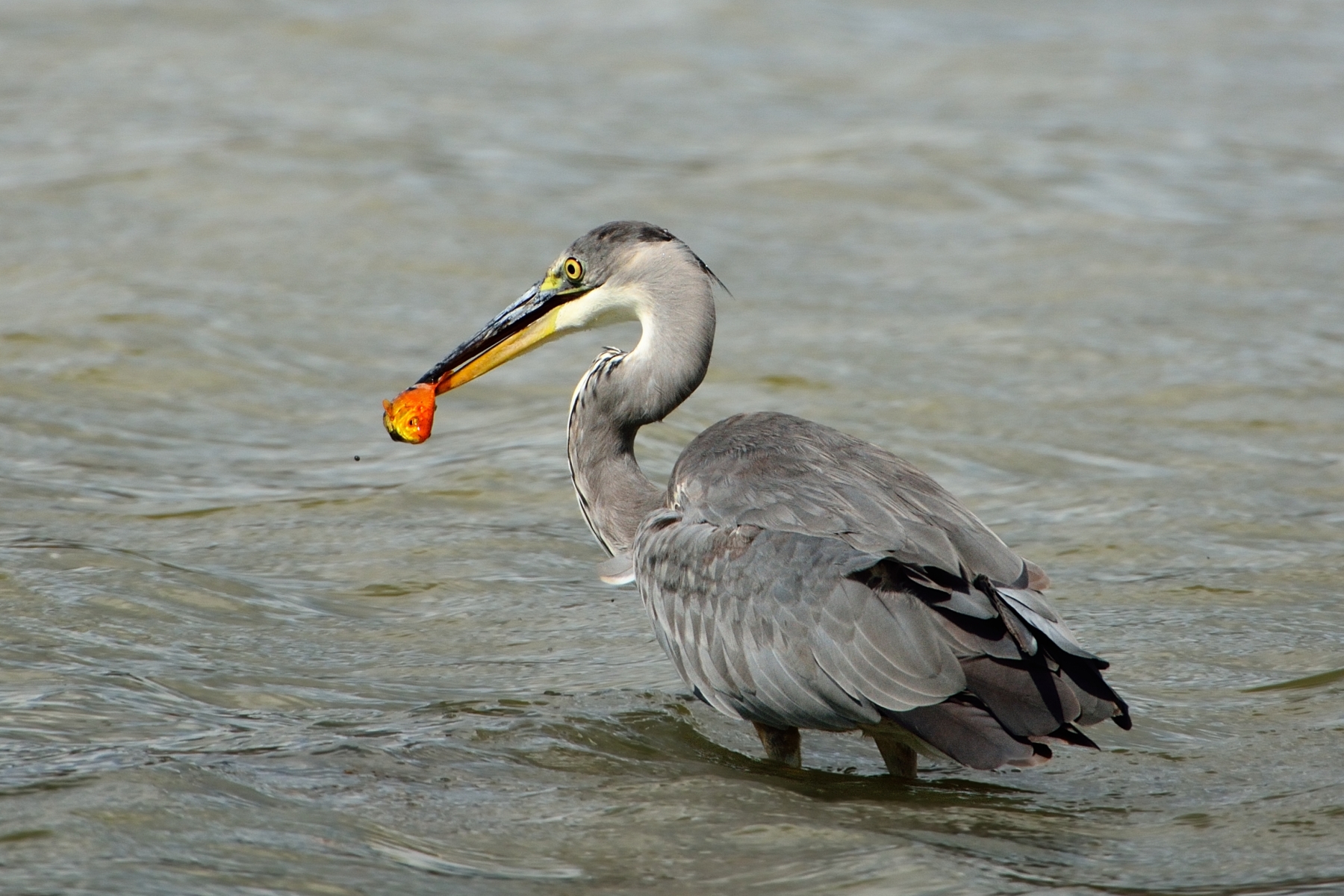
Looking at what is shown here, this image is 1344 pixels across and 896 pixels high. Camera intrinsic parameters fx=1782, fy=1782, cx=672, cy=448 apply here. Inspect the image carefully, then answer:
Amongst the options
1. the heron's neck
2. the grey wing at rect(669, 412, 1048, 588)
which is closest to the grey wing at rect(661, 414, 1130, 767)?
the grey wing at rect(669, 412, 1048, 588)

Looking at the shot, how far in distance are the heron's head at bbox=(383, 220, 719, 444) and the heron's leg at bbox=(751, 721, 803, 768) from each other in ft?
5.57

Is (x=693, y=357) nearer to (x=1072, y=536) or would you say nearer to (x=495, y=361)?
(x=495, y=361)

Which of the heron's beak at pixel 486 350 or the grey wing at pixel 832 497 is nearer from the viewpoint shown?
the grey wing at pixel 832 497

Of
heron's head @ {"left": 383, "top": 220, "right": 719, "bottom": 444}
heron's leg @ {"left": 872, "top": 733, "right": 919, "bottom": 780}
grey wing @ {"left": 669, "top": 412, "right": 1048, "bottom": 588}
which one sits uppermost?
heron's head @ {"left": 383, "top": 220, "right": 719, "bottom": 444}

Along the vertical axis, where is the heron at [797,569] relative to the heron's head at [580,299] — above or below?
below

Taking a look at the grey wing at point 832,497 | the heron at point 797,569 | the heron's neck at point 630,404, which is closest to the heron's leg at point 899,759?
the heron at point 797,569

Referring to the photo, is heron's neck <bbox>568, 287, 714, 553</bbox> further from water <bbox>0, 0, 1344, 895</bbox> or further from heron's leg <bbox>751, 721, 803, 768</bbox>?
heron's leg <bbox>751, 721, 803, 768</bbox>

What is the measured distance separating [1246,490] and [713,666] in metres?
4.28

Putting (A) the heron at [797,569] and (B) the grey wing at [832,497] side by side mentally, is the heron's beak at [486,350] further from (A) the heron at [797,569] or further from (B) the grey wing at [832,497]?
(B) the grey wing at [832,497]

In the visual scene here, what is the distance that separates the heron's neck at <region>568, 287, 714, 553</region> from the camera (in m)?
6.63

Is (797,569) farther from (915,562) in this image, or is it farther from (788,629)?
(915,562)

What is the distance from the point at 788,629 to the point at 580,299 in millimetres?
1869

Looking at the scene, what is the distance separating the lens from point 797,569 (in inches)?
222

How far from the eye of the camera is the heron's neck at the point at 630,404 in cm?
663
